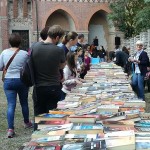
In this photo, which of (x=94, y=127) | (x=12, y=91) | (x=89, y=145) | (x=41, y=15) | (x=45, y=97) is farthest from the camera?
(x=41, y=15)

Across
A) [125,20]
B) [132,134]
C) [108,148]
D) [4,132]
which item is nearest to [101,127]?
[132,134]

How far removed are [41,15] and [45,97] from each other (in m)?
25.3

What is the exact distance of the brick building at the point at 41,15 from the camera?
1176 inches

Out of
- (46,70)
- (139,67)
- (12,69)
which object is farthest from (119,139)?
(139,67)

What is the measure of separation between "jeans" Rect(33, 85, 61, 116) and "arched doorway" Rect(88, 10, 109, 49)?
27.4 m

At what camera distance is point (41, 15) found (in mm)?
29875

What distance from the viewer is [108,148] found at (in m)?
2.59

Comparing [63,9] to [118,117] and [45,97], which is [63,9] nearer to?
[45,97]

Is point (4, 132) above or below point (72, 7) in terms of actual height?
below

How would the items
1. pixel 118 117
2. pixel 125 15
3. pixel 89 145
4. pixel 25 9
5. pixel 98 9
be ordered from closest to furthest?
pixel 89 145 → pixel 118 117 → pixel 125 15 → pixel 25 9 → pixel 98 9

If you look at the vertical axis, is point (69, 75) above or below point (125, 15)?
below

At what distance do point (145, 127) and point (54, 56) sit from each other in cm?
195

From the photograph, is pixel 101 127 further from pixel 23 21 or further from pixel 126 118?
pixel 23 21

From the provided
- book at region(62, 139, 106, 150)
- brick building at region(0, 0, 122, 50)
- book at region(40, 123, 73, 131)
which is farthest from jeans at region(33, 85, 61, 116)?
brick building at region(0, 0, 122, 50)
